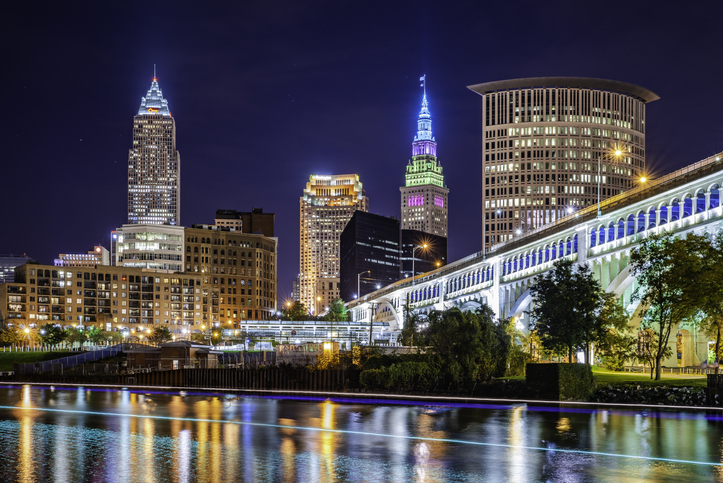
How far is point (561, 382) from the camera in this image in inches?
1361

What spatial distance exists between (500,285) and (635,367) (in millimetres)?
38076

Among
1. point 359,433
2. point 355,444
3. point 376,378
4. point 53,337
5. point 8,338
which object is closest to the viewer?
point 355,444

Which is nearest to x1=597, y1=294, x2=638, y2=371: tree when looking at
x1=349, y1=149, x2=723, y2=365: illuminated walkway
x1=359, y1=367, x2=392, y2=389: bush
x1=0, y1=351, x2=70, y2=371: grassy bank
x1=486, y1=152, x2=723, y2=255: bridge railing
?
x1=349, y1=149, x2=723, y2=365: illuminated walkway

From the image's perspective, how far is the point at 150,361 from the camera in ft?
261

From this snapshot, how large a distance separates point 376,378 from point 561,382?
12.4 metres

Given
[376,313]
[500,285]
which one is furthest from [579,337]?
[376,313]

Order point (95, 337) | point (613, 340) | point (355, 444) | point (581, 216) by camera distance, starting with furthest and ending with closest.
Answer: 1. point (95, 337)
2. point (581, 216)
3. point (613, 340)
4. point (355, 444)

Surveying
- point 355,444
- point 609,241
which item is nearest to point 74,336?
point 609,241

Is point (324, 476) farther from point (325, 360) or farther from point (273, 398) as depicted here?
point (325, 360)

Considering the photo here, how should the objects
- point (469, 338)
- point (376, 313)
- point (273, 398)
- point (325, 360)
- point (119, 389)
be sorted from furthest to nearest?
point (376, 313) < point (325, 360) < point (119, 389) < point (469, 338) < point (273, 398)

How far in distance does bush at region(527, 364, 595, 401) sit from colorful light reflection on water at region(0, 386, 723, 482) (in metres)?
2.31

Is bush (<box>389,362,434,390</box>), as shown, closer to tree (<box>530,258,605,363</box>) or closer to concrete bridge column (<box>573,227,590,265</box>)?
tree (<box>530,258,605,363</box>)

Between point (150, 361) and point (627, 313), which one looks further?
point (150, 361)

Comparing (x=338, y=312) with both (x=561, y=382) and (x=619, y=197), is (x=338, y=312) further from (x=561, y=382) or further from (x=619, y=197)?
(x=561, y=382)
